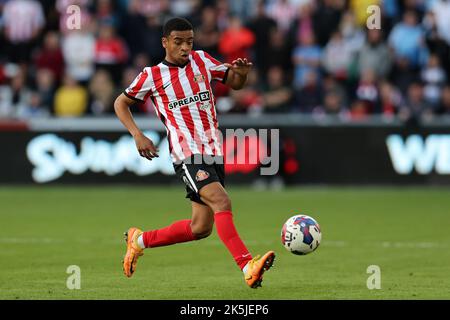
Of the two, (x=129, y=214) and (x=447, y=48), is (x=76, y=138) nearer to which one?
(x=129, y=214)

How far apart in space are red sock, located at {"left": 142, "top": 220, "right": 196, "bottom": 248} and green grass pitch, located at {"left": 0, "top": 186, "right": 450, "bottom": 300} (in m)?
0.34

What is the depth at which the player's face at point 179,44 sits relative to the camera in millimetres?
9438

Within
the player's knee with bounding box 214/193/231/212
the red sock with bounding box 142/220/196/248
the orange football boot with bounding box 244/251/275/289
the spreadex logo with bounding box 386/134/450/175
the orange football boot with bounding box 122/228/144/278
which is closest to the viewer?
the orange football boot with bounding box 244/251/275/289

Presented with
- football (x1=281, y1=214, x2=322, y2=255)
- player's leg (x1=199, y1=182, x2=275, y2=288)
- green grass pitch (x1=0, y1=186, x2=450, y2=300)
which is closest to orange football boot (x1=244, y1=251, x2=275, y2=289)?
player's leg (x1=199, y1=182, x2=275, y2=288)

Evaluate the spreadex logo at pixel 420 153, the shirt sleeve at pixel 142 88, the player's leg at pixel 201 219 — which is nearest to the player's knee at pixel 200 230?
the player's leg at pixel 201 219

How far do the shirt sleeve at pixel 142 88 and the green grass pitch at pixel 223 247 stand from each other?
161cm

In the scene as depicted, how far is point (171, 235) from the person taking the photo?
979cm

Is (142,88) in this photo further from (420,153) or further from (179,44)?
(420,153)

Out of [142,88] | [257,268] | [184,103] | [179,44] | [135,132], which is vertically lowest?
[257,268]

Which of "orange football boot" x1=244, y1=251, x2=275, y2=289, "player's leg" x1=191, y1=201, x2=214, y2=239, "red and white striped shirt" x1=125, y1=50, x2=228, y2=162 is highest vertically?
"red and white striped shirt" x1=125, y1=50, x2=228, y2=162

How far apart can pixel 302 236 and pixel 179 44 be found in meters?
1.97

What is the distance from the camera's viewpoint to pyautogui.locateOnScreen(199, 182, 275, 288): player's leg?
885 centimetres

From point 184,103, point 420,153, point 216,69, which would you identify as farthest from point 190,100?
point 420,153

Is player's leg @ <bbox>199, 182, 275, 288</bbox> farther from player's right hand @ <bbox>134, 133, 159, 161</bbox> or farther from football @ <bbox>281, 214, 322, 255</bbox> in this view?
football @ <bbox>281, 214, 322, 255</bbox>
